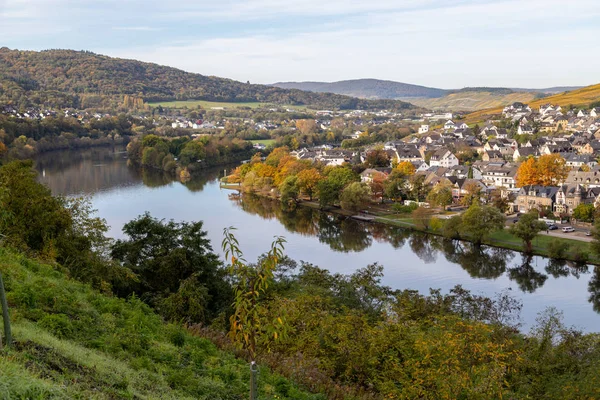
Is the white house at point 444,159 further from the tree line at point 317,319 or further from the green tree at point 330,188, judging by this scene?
the tree line at point 317,319

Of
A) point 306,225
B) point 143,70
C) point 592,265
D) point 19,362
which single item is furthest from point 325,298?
point 143,70

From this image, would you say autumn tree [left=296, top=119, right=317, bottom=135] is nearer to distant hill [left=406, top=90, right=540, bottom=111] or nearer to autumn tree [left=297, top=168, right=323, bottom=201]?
autumn tree [left=297, top=168, right=323, bottom=201]

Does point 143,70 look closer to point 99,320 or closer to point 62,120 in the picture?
point 62,120

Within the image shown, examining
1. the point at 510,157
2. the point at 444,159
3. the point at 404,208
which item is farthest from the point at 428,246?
the point at 510,157

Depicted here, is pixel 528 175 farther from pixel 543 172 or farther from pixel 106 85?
pixel 106 85


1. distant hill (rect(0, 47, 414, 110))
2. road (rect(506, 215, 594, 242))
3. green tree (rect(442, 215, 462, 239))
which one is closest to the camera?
road (rect(506, 215, 594, 242))

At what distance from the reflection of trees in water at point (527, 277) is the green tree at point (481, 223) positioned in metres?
2.19

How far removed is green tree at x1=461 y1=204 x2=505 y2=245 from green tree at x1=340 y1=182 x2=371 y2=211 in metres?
6.51

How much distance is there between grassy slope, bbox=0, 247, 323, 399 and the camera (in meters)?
3.62

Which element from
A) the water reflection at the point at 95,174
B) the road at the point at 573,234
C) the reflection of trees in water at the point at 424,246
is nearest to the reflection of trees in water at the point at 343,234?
the reflection of trees in water at the point at 424,246

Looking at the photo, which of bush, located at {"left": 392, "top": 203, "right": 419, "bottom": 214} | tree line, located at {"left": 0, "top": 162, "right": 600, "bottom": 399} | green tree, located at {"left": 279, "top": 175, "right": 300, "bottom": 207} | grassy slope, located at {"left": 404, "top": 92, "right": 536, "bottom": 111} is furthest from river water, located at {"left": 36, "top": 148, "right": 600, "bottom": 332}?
grassy slope, located at {"left": 404, "top": 92, "right": 536, "bottom": 111}

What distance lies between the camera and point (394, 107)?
11938 cm

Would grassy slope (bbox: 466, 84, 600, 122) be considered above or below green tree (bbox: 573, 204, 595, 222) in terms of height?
above

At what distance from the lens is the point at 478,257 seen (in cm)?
1911
